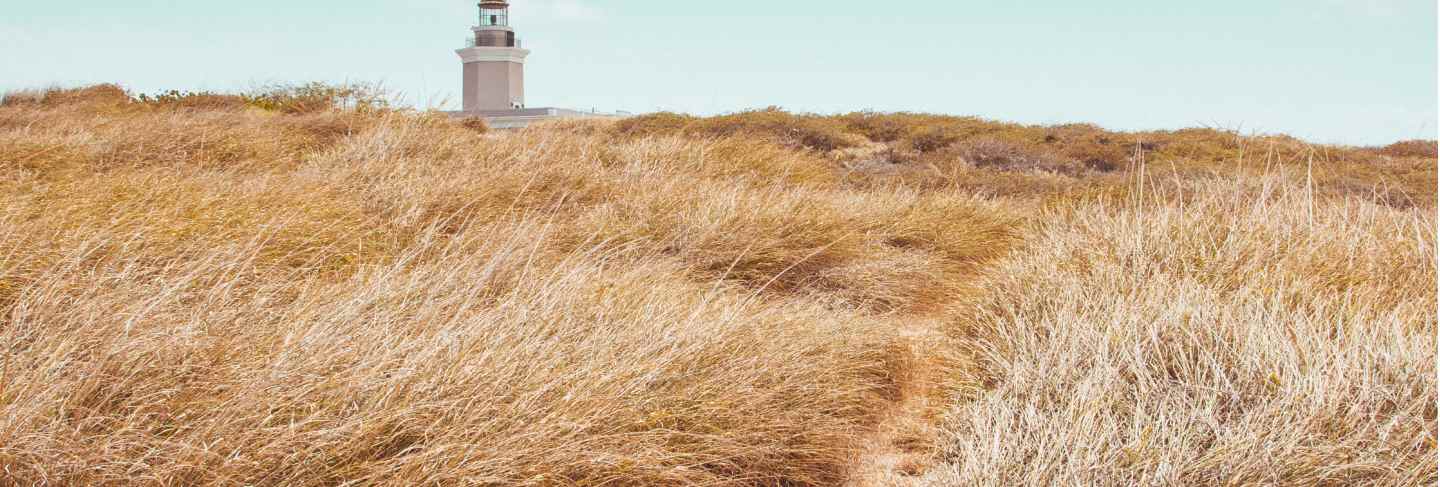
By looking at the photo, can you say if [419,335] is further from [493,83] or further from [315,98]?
[493,83]

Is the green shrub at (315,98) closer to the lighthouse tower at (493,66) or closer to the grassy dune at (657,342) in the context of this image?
the grassy dune at (657,342)

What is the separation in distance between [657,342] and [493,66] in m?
41.0

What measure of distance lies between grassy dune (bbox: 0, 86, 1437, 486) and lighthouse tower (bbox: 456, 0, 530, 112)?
36.5 m

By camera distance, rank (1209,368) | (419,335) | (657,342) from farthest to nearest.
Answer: (1209,368), (657,342), (419,335)

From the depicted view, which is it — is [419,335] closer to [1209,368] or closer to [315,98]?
[1209,368]

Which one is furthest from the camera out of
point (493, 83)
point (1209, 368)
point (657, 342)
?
point (493, 83)

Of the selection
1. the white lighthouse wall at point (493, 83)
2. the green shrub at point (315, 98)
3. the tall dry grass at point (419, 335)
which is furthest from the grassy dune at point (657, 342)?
the white lighthouse wall at point (493, 83)

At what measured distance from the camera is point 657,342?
3.00m

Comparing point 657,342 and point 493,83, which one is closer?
point 657,342

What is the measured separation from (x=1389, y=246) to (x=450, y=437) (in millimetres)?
4601

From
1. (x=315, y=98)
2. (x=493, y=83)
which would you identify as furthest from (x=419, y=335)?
(x=493, y=83)

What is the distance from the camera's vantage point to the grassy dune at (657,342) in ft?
7.16

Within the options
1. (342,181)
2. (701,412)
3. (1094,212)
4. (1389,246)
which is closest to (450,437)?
(701,412)

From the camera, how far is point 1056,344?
3.49 meters
